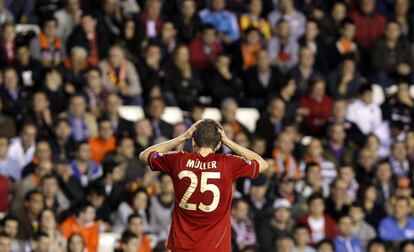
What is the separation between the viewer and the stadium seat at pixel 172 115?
2025 centimetres

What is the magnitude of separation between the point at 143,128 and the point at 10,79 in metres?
1.80

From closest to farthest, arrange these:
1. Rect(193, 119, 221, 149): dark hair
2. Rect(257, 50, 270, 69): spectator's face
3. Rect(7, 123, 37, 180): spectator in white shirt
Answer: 1. Rect(193, 119, 221, 149): dark hair
2. Rect(7, 123, 37, 180): spectator in white shirt
3. Rect(257, 50, 270, 69): spectator's face

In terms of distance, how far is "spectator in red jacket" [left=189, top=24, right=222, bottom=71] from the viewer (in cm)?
2122

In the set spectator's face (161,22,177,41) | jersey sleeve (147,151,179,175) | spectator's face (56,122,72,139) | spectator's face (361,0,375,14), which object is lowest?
jersey sleeve (147,151,179,175)

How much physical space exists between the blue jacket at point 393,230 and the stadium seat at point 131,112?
350cm

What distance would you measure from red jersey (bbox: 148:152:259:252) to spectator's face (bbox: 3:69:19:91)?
6.79 meters

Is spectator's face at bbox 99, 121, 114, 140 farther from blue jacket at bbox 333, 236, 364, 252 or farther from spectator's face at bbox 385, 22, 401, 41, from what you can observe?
spectator's face at bbox 385, 22, 401, 41

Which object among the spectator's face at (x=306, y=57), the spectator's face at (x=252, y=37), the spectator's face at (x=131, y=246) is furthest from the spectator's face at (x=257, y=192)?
the spectator's face at (x=252, y=37)

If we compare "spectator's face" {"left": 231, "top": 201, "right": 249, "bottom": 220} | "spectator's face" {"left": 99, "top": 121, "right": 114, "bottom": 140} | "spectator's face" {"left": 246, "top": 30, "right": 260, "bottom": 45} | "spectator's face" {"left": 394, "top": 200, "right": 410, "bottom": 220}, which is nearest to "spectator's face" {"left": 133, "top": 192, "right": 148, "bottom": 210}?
"spectator's face" {"left": 231, "top": 201, "right": 249, "bottom": 220}

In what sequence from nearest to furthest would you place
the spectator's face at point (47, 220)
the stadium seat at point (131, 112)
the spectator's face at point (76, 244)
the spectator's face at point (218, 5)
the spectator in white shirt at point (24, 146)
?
the spectator's face at point (76, 244) < the spectator's face at point (47, 220) < the spectator in white shirt at point (24, 146) < the stadium seat at point (131, 112) < the spectator's face at point (218, 5)

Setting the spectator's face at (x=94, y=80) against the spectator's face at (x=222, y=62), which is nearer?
the spectator's face at (x=94, y=80)

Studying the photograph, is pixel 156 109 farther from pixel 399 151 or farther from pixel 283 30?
pixel 399 151

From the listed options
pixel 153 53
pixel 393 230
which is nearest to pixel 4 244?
pixel 153 53

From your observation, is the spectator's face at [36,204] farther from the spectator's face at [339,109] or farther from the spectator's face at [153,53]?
the spectator's face at [339,109]
